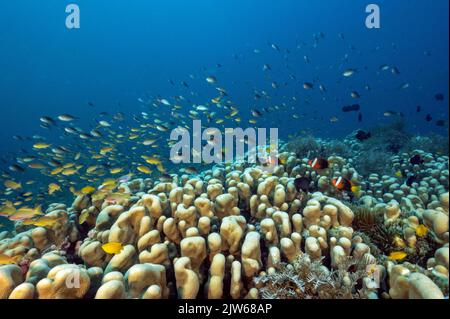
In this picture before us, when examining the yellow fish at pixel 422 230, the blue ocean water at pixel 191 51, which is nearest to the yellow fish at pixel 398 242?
the yellow fish at pixel 422 230

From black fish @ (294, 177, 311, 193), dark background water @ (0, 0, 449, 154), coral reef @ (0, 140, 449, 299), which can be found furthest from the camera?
dark background water @ (0, 0, 449, 154)

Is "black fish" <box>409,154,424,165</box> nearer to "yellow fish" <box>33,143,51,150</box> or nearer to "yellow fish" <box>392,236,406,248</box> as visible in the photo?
"yellow fish" <box>392,236,406,248</box>

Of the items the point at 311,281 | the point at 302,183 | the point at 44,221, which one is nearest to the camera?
the point at 311,281

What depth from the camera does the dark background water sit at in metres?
109

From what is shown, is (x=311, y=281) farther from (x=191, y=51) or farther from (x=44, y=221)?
(x=191, y=51)

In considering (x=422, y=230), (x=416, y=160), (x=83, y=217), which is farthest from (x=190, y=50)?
(x=422, y=230)

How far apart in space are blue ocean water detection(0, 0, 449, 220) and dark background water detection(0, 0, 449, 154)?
47cm

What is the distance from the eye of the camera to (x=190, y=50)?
14162cm

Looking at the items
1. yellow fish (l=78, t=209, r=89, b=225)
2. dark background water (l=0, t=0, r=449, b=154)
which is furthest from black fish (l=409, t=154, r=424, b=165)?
dark background water (l=0, t=0, r=449, b=154)

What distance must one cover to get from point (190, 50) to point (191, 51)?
76 cm

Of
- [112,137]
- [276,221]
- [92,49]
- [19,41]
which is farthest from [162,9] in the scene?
[276,221]

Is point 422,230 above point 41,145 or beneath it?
beneath

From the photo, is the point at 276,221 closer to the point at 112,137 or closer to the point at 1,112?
the point at 112,137

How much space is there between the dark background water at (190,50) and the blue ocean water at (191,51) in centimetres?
47
